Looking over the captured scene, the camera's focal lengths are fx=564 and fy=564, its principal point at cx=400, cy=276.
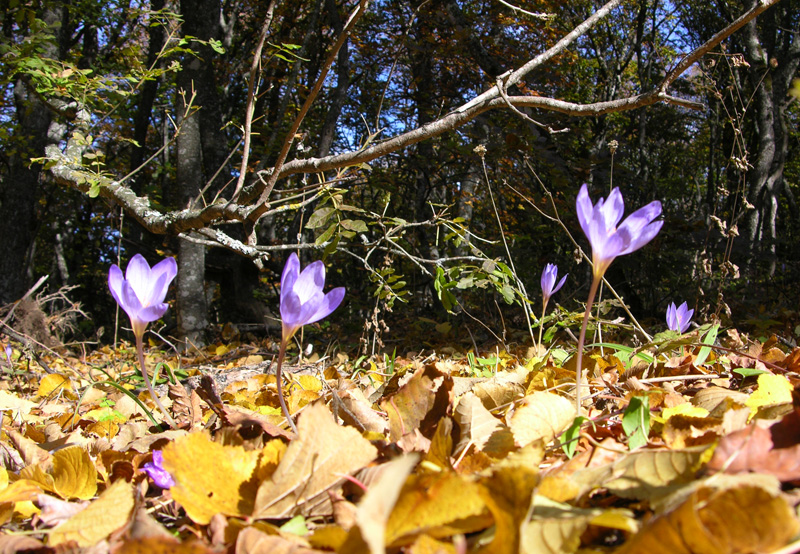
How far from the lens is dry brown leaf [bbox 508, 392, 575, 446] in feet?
2.80

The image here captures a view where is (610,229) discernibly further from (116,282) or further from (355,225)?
(355,225)

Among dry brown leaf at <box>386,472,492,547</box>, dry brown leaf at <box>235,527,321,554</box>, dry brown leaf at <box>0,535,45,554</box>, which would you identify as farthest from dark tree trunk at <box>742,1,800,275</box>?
dry brown leaf at <box>0,535,45,554</box>

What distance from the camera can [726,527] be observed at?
0.50m

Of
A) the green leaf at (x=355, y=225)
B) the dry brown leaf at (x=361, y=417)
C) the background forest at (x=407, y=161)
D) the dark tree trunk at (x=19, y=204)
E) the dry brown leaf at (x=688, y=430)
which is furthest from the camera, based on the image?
the dark tree trunk at (x=19, y=204)

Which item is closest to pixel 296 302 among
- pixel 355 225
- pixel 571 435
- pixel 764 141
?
pixel 571 435

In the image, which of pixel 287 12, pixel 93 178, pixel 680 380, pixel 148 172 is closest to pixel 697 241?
pixel 680 380

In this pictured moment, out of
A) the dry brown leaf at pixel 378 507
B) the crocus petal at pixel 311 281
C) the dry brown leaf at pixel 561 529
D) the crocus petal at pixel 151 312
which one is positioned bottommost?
the dry brown leaf at pixel 561 529

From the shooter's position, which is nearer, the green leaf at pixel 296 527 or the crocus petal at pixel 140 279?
the green leaf at pixel 296 527

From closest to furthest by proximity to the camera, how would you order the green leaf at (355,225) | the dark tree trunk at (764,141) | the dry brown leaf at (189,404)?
1. the dry brown leaf at (189,404)
2. the green leaf at (355,225)
3. the dark tree trunk at (764,141)

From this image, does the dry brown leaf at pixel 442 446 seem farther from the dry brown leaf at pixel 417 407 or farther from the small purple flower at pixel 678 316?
the small purple flower at pixel 678 316

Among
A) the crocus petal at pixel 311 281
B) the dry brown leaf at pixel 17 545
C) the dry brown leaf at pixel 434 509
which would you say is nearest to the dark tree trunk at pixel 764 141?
the crocus petal at pixel 311 281

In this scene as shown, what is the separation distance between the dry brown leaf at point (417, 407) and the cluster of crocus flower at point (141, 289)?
437 millimetres

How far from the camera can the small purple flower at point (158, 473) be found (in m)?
0.87

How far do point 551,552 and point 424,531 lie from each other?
0.40 feet
